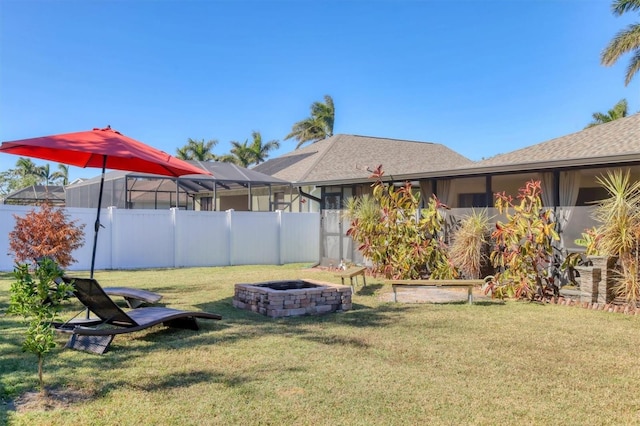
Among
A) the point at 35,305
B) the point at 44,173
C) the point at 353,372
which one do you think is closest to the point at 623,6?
the point at 353,372

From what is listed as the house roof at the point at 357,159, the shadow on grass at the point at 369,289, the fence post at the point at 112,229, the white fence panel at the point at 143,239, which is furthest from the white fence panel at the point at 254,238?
the shadow on grass at the point at 369,289

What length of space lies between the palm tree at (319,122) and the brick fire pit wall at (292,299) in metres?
27.8

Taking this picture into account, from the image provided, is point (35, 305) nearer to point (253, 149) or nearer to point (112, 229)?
point (112, 229)

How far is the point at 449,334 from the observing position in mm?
6383

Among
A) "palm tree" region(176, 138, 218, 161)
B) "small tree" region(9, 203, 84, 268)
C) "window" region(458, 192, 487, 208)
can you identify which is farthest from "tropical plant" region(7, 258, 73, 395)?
"palm tree" region(176, 138, 218, 161)

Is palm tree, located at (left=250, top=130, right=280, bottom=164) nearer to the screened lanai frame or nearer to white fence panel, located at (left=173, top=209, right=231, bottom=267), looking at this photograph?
the screened lanai frame

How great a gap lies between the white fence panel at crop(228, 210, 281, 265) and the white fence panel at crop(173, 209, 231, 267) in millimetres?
285

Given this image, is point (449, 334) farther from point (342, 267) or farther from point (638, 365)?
point (342, 267)

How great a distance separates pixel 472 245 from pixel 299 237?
803 cm

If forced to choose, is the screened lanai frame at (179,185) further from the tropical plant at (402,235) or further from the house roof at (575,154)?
the house roof at (575,154)

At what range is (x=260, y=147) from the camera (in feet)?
141

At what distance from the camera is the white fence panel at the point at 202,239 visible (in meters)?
15.5

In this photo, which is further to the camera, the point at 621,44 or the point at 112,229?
the point at 621,44

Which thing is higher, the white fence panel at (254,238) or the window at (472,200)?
the window at (472,200)
